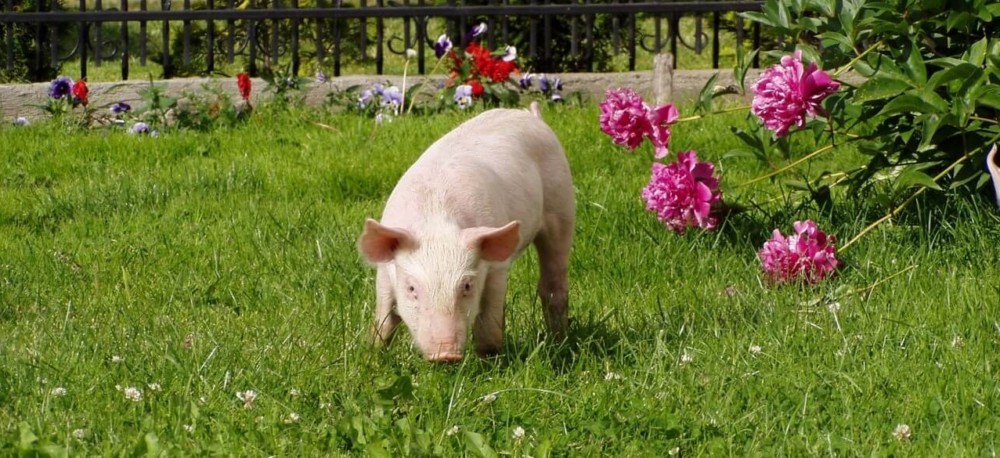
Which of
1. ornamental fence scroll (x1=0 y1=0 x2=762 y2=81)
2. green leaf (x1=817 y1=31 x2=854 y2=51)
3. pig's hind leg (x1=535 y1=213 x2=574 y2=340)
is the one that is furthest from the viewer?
ornamental fence scroll (x1=0 y1=0 x2=762 y2=81)

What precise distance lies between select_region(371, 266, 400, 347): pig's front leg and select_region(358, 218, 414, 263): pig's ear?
182 mm

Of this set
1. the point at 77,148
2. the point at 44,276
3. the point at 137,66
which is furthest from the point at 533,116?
the point at 137,66

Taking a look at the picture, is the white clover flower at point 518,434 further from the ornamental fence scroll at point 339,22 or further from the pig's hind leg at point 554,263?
the ornamental fence scroll at point 339,22

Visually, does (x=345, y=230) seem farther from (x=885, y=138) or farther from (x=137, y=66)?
(x=137, y=66)

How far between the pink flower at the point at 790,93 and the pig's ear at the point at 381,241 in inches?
62.9

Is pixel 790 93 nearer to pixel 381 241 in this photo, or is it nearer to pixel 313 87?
pixel 381 241

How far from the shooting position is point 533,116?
5059 millimetres

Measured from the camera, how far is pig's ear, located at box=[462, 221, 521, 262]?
12.5 feet

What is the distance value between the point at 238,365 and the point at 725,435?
1.34 metres

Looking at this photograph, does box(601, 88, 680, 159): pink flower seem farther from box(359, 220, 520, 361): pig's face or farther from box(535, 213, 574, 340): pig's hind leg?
box(359, 220, 520, 361): pig's face

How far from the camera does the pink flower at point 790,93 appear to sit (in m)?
4.79

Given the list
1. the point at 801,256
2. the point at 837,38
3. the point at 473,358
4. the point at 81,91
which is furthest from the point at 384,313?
the point at 81,91

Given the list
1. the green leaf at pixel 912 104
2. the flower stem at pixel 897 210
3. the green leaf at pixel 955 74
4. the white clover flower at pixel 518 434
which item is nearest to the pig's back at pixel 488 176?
the white clover flower at pixel 518 434

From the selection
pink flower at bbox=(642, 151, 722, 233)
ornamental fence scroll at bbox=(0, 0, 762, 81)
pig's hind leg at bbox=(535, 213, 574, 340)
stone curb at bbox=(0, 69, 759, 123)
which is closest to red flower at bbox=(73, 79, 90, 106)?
stone curb at bbox=(0, 69, 759, 123)
